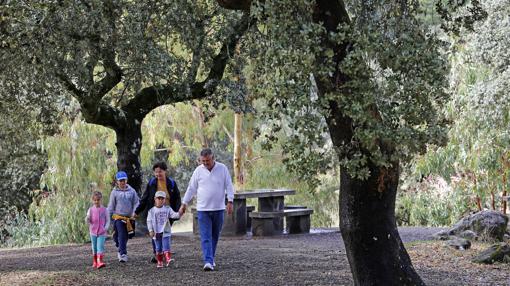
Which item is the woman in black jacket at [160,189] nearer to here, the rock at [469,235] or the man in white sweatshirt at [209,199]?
the man in white sweatshirt at [209,199]

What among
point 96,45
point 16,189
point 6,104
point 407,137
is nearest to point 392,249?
point 407,137

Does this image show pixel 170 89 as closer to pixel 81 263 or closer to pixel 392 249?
pixel 81 263

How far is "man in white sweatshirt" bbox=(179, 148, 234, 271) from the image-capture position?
10609 mm

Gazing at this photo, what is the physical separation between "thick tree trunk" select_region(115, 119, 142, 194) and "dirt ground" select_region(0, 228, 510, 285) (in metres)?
1.99

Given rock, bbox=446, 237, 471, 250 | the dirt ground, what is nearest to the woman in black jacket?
the dirt ground

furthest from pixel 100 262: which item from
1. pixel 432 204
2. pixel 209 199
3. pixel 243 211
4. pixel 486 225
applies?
pixel 432 204

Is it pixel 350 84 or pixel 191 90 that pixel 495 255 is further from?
pixel 191 90

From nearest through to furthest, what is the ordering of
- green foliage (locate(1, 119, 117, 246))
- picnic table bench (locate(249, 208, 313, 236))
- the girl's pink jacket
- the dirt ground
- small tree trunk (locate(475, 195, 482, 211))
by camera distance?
the dirt ground < the girl's pink jacket < picnic table bench (locate(249, 208, 313, 236)) < small tree trunk (locate(475, 195, 482, 211)) < green foliage (locate(1, 119, 117, 246))

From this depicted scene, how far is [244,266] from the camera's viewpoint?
36.6 feet

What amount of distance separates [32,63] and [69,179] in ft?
36.0

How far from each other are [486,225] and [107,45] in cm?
726

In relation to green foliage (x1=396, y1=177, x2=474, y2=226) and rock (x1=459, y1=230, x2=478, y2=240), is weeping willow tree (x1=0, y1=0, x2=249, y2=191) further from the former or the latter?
green foliage (x1=396, y1=177, x2=474, y2=226)

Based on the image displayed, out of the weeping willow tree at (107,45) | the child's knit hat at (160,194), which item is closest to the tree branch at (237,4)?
the weeping willow tree at (107,45)

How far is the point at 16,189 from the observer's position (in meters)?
27.6
